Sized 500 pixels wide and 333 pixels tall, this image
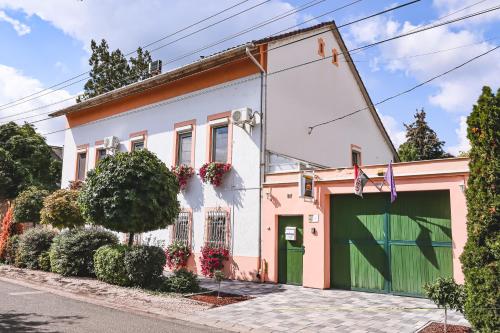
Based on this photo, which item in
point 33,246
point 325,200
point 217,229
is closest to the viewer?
point 325,200

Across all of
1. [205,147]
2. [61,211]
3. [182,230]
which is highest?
[205,147]

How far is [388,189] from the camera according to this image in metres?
11.3

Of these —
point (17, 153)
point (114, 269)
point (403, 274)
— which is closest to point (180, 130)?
point (114, 269)

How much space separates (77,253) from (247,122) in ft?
22.1

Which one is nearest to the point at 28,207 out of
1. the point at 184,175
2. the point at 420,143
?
the point at 184,175

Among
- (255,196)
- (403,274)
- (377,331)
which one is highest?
(255,196)

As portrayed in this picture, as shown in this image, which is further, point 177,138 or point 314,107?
point 177,138

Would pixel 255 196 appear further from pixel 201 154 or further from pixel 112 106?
pixel 112 106

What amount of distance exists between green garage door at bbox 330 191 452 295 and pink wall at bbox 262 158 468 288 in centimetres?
30

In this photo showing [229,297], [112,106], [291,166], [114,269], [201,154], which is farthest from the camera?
[112,106]

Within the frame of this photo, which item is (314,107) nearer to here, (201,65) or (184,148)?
(201,65)

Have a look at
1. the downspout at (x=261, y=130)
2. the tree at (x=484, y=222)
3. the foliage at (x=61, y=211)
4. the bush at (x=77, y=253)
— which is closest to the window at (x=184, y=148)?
the downspout at (x=261, y=130)

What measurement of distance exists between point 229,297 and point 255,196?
406cm

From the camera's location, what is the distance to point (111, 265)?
11.8 meters
